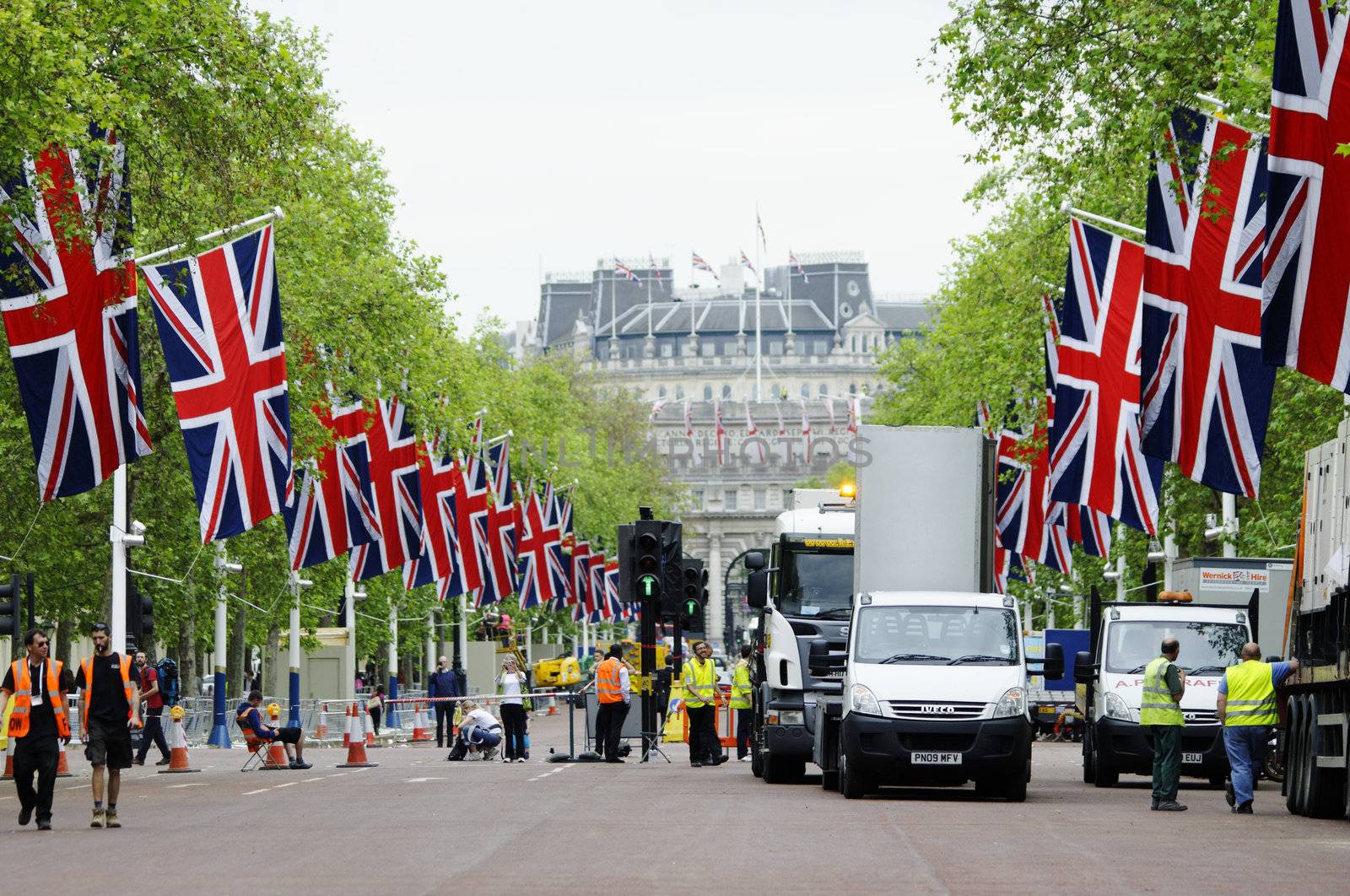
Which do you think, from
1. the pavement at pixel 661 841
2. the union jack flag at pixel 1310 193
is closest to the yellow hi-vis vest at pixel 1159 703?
the pavement at pixel 661 841

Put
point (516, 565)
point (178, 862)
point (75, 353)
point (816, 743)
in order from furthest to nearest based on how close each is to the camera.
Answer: point (516, 565) → point (816, 743) → point (75, 353) → point (178, 862)

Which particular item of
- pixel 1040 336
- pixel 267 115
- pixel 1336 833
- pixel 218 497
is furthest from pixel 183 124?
pixel 1040 336

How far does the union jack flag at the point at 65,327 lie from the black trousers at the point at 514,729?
42.6 feet

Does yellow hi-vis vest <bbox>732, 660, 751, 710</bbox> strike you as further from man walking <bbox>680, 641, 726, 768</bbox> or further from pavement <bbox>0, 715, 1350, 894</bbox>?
pavement <bbox>0, 715, 1350, 894</bbox>

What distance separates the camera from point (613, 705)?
36438 millimetres

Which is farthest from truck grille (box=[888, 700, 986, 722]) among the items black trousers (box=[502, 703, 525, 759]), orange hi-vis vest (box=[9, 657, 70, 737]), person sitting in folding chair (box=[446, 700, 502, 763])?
person sitting in folding chair (box=[446, 700, 502, 763])

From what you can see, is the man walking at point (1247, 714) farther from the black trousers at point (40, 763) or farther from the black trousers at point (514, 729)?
the black trousers at point (514, 729)

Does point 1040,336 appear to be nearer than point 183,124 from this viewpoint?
No

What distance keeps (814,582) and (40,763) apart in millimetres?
10472

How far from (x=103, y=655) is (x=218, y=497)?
6.94m

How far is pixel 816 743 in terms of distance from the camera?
27.2 metres

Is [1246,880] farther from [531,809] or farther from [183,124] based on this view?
[183,124]

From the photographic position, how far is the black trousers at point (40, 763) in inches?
824

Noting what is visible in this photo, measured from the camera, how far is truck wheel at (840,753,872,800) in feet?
80.1
